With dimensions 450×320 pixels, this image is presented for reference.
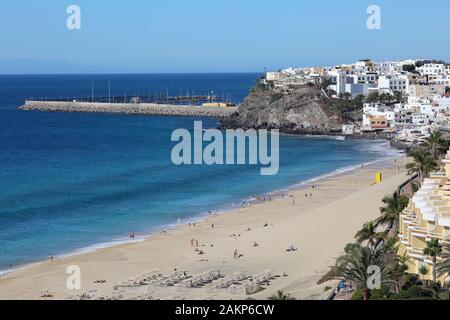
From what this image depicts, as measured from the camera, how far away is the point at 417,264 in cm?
1961

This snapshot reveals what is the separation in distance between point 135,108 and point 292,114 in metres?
37.7

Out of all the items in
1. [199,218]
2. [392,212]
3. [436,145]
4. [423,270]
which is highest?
[436,145]

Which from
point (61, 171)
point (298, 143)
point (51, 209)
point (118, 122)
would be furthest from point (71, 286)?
point (118, 122)

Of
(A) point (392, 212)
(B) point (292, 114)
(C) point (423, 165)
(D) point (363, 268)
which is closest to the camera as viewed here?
(D) point (363, 268)

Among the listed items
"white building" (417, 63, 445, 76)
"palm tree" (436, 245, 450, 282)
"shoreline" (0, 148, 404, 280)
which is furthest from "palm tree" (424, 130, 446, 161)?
"white building" (417, 63, 445, 76)

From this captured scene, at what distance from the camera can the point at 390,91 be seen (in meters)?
97.6

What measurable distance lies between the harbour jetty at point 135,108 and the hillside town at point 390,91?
30.2 feet

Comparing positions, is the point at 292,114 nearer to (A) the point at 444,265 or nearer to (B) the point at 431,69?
(B) the point at 431,69

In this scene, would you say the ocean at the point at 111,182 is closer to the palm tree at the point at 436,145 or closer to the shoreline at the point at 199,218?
the shoreline at the point at 199,218

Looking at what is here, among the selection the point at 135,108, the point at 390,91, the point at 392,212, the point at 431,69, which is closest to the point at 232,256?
the point at 392,212

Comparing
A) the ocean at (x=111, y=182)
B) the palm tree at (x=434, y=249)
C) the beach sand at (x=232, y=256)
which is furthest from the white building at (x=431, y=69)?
the palm tree at (x=434, y=249)

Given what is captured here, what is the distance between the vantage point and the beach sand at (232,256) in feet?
79.6

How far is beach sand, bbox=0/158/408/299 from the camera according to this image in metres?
Answer: 24.3
